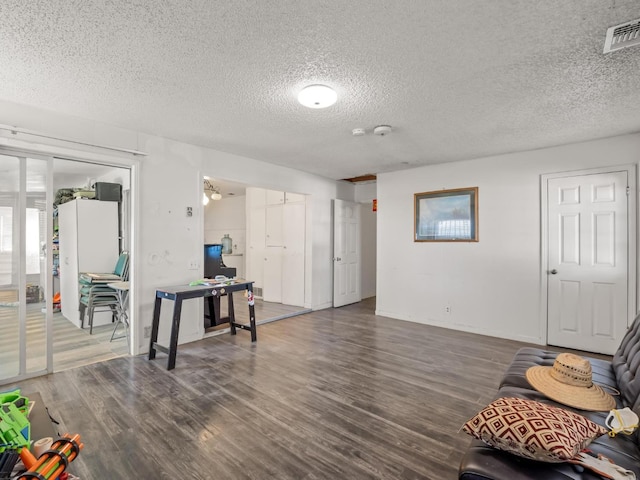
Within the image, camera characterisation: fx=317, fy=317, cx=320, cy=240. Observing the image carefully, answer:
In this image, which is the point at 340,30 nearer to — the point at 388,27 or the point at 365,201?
the point at 388,27

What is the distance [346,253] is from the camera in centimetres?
619

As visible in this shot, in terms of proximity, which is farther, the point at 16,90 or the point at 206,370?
the point at 206,370

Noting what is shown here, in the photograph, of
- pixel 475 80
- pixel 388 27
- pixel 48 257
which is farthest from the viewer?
pixel 48 257

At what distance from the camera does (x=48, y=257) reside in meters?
2.96

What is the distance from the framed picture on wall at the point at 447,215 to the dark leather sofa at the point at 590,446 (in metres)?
2.61

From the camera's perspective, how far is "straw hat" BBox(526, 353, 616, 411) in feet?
4.95

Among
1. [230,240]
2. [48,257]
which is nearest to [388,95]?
[48,257]

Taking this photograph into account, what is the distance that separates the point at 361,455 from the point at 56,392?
2477 mm

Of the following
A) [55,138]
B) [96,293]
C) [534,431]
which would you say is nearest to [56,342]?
[96,293]

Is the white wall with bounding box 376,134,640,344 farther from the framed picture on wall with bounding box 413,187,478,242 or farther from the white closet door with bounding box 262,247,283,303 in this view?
the white closet door with bounding box 262,247,283,303

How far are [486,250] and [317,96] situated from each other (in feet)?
10.6

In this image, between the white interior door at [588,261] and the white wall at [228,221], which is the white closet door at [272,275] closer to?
the white wall at [228,221]

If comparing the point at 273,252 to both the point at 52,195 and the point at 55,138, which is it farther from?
the point at 55,138

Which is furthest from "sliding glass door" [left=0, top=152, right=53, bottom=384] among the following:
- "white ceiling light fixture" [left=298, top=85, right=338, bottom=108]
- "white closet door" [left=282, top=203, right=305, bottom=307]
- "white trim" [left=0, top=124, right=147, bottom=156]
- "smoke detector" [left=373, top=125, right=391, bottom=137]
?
"white closet door" [left=282, top=203, right=305, bottom=307]
